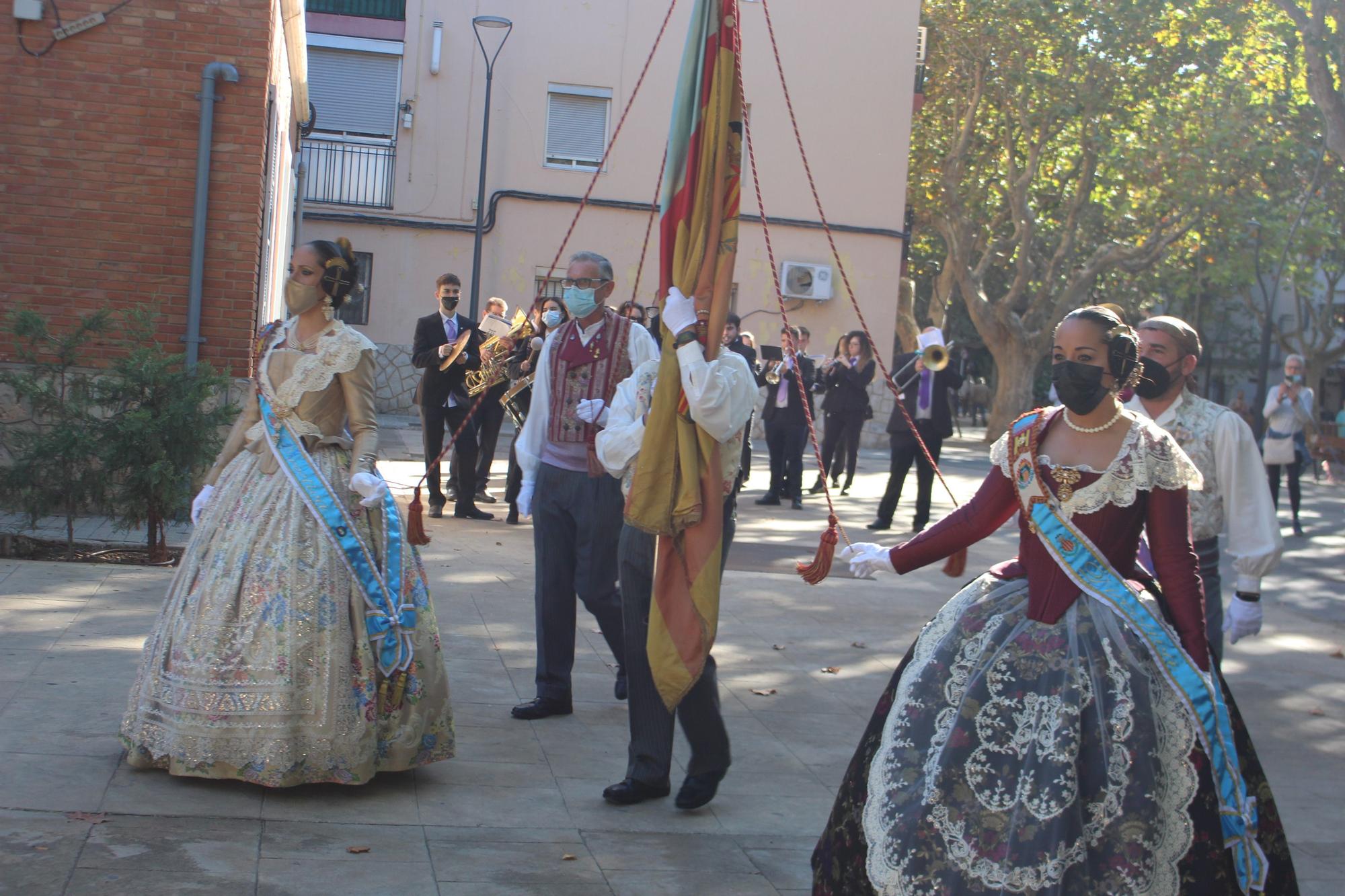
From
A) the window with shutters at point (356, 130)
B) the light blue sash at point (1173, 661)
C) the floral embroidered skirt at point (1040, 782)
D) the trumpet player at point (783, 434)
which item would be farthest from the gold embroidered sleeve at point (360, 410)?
the window with shutters at point (356, 130)

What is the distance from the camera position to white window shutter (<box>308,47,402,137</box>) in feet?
80.9

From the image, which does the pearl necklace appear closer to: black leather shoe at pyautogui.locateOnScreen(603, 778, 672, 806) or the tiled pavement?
the tiled pavement

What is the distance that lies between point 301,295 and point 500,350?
19.1 ft

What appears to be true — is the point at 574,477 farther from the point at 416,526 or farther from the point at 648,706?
the point at 648,706

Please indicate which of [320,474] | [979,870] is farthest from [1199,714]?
[320,474]

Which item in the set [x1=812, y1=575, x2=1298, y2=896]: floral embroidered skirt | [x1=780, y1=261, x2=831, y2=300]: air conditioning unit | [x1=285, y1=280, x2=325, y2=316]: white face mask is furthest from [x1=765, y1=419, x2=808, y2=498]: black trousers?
[x1=780, y1=261, x2=831, y2=300]: air conditioning unit

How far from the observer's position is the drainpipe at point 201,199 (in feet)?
33.3

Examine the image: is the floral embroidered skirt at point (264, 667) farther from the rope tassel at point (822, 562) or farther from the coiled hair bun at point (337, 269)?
the rope tassel at point (822, 562)

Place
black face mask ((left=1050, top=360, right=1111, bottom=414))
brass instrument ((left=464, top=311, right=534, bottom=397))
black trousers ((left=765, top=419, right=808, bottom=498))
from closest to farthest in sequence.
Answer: black face mask ((left=1050, top=360, right=1111, bottom=414)), brass instrument ((left=464, top=311, right=534, bottom=397)), black trousers ((left=765, top=419, right=808, bottom=498))

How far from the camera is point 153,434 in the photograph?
823cm

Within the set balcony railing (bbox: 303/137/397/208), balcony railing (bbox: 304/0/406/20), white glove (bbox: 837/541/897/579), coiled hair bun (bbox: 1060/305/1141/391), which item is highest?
balcony railing (bbox: 304/0/406/20)

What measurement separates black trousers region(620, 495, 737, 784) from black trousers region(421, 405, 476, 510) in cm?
702

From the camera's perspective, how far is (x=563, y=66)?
25.1 m

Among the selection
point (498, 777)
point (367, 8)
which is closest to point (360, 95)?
point (367, 8)
